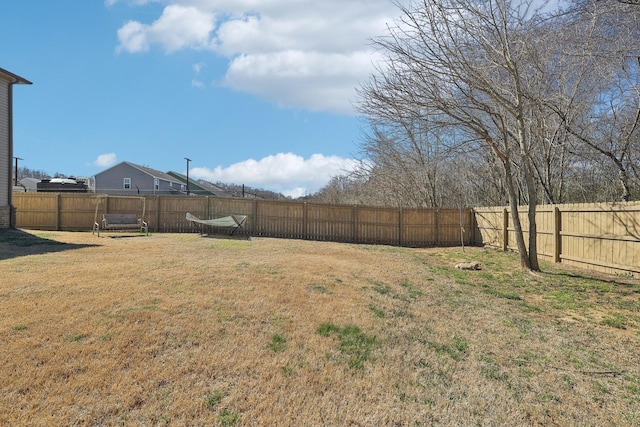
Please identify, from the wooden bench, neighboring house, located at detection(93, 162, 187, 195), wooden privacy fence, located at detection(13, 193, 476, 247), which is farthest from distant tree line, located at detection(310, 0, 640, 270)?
neighboring house, located at detection(93, 162, 187, 195)

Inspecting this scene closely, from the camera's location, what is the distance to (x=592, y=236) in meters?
7.45

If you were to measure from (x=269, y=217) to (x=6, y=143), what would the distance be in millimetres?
8107

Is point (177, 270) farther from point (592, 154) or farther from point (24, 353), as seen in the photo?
point (592, 154)

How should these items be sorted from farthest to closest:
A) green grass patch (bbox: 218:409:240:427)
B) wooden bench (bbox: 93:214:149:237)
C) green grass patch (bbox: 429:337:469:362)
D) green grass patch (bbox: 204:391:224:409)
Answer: wooden bench (bbox: 93:214:149:237)
green grass patch (bbox: 429:337:469:362)
green grass patch (bbox: 204:391:224:409)
green grass patch (bbox: 218:409:240:427)

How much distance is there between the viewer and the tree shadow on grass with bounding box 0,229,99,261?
21.7 ft

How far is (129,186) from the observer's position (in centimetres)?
3022

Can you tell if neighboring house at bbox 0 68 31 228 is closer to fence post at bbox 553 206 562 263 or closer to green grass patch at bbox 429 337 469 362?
green grass patch at bbox 429 337 469 362

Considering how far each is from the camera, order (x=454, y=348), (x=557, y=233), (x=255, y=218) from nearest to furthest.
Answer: (x=454, y=348), (x=557, y=233), (x=255, y=218)

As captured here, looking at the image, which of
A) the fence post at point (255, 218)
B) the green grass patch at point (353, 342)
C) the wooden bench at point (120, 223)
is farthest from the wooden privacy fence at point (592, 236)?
the wooden bench at point (120, 223)

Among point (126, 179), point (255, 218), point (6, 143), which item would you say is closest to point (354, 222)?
point (255, 218)

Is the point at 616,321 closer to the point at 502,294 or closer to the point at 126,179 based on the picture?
the point at 502,294

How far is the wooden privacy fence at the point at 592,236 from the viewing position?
21.6 feet

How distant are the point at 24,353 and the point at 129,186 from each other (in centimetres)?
3090

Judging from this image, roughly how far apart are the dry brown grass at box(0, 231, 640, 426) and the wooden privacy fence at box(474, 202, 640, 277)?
1.23 m
